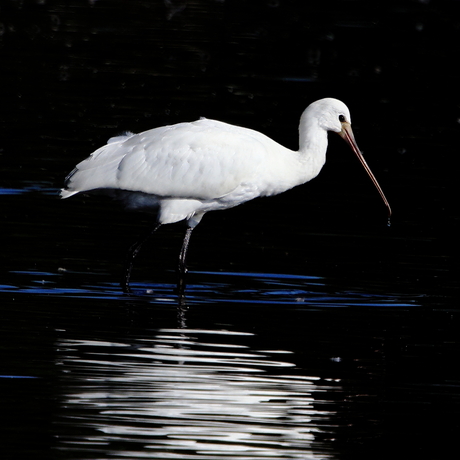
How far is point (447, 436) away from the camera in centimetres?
798

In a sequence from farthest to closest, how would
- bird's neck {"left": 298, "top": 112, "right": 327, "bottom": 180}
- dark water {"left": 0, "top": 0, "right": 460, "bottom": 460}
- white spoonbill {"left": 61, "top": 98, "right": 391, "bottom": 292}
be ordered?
bird's neck {"left": 298, "top": 112, "right": 327, "bottom": 180}, white spoonbill {"left": 61, "top": 98, "right": 391, "bottom": 292}, dark water {"left": 0, "top": 0, "right": 460, "bottom": 460}

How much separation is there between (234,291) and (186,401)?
3.37 metres

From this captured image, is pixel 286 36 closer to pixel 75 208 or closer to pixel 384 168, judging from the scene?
pixel 384 168

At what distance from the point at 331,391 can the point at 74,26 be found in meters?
23.4

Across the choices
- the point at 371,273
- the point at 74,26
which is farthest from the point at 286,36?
the point at 371,273

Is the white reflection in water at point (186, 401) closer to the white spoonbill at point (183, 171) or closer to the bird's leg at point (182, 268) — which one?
the bird's leg at point (182, 268)

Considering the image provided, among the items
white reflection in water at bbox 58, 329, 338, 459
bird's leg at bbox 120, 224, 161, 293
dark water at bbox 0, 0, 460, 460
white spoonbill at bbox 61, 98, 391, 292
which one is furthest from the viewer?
white spoonbill at bbox 61, 98, 391, 292

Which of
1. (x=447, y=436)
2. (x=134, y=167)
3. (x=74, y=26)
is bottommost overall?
(x=447, y=436)

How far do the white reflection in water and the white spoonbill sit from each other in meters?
2.24

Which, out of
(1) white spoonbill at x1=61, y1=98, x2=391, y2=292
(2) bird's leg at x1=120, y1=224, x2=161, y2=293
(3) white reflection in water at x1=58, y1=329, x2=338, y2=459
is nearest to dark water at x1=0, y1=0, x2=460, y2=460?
(3) white reflection in water at x1=58, y1=329, x2=338, y2=459

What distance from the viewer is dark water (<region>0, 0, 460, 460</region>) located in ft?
25.9

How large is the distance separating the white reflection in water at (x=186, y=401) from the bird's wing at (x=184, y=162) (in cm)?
230

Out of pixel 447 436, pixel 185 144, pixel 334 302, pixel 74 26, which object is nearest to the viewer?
pixel 447 436

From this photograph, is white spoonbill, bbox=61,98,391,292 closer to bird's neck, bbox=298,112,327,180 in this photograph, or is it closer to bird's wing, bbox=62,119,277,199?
bird's wing, bbox=62,119,277,199
